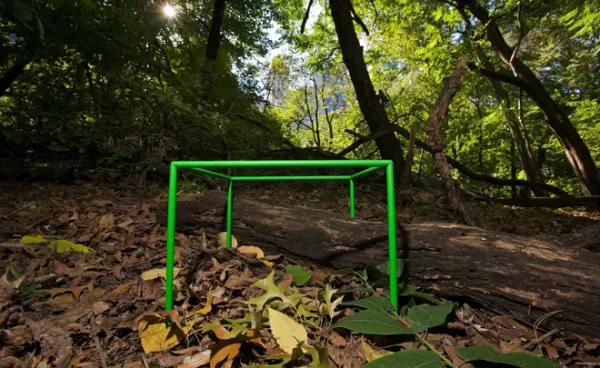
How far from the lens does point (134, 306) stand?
47.2 inches

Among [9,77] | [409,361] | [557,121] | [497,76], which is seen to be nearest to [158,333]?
[409,361]

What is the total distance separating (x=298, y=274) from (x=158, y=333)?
65 centimetres

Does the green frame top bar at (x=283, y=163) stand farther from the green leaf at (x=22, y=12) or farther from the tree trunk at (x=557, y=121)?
the tree trunk at (x=557, y=121)

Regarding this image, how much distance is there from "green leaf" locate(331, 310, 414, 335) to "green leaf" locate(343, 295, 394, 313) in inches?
2.6

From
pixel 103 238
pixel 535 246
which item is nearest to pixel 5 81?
pixel 103 238

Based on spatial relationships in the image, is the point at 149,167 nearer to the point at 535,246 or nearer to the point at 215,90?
the point at 215,90

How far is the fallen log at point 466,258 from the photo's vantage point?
1054 mm

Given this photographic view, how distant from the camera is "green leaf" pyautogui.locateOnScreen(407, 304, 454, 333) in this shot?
3.10ft

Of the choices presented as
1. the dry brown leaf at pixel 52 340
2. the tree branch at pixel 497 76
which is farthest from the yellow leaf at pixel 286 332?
the tree branch at pixel 497 76

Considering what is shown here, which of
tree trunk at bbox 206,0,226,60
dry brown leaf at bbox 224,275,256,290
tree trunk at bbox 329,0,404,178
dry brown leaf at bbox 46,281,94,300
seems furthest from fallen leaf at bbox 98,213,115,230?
tree trunk at bbox 206,0,226,60

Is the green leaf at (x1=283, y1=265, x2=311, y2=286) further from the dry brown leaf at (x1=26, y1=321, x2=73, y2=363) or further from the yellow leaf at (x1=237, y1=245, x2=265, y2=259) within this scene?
the dry brown leaf at (x1=26, y1=321, x2=73, y2=363)

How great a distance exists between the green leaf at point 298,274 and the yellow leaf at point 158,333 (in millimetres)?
526

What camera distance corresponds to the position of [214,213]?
1916mm

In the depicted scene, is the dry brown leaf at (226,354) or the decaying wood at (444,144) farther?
the decaying wood at (444,144)
